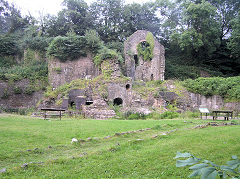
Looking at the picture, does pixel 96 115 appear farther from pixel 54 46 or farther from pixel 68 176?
pixel 54 46

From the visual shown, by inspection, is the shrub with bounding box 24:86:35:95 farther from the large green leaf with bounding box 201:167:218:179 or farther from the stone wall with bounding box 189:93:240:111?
Result: the large green leaf with bounding box 201:167:218:179

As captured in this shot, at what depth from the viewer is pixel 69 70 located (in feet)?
86.7

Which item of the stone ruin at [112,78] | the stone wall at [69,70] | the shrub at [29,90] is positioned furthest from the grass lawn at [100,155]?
the stone wall at [69,70]

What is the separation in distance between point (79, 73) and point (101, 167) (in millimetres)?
23033

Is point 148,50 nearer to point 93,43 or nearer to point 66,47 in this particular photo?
point 93,43

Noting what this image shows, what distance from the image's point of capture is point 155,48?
99.7 feet

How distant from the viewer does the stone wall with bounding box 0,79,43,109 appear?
75.8 ft

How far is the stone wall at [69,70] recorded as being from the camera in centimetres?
2606

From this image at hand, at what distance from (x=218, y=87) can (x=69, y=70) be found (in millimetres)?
17682

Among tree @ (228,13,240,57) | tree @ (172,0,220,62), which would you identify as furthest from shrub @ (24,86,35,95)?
tree @ (228,13,240,57)

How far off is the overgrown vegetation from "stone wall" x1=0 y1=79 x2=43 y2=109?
59.0 ft

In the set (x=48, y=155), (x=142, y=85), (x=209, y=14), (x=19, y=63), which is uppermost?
(x=209, y=14)

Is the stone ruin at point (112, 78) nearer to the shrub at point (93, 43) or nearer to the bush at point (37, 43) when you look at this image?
the shrub at point (93, 43)

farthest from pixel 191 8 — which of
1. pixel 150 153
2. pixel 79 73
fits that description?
pixel 150 153
